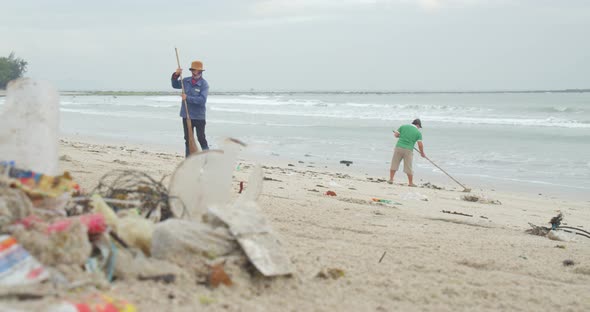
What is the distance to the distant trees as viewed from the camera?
63438 mm

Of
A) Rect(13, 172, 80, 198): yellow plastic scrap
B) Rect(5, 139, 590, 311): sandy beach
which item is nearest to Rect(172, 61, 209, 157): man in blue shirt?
Rect(5, 139, 590, 311): sandy beach

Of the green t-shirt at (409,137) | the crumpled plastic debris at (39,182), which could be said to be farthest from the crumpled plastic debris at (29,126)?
the green t-shirt at (409,137)

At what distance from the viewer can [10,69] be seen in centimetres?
6594

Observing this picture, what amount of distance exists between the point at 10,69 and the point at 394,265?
7029 centimetres

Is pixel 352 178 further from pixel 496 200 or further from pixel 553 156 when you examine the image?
pixel 553 156

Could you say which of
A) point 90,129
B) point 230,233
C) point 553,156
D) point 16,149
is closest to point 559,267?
point 230,233

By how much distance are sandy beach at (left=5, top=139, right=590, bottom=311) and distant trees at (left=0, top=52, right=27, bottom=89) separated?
62640mm

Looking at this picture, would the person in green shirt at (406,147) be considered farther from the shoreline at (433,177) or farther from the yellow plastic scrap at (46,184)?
the yellow plastic scrap at (46,184)

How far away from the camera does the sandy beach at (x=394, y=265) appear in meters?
3.18

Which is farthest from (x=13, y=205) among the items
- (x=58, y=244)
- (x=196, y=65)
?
(x=196, y=65)

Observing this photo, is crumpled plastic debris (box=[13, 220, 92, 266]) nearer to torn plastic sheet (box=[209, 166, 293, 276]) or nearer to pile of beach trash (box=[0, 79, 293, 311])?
pile of beach trash (box=[0, 79, 293, 311])

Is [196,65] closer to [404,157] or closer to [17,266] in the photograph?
[404,157]

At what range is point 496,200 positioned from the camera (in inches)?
373

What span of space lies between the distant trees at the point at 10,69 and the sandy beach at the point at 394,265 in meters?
62.6
